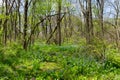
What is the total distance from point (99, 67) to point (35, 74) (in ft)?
11.0

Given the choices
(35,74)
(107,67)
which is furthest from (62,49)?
(35,74)

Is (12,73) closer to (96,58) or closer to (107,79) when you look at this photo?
(107,79)

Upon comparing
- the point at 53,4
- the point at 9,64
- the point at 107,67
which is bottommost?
the point at 107,67

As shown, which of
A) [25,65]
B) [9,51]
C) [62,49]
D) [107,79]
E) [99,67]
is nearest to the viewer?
[9,51]

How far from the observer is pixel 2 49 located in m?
8.73

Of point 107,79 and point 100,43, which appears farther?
point 100,43

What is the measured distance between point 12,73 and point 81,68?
3.91m

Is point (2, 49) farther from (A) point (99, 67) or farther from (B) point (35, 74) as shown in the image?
(A) point (99, 67)

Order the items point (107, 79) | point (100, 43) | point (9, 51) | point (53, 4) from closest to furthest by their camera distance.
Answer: point (9, 51) < point (107, 79) < point (100, 43) < point (53, 4)

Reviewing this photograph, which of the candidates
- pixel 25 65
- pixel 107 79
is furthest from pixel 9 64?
pixel 107 79

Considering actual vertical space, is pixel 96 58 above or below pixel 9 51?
below

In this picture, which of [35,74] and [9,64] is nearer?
[9,64]

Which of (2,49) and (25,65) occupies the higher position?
(2,49)

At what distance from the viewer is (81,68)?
39.1 feet
